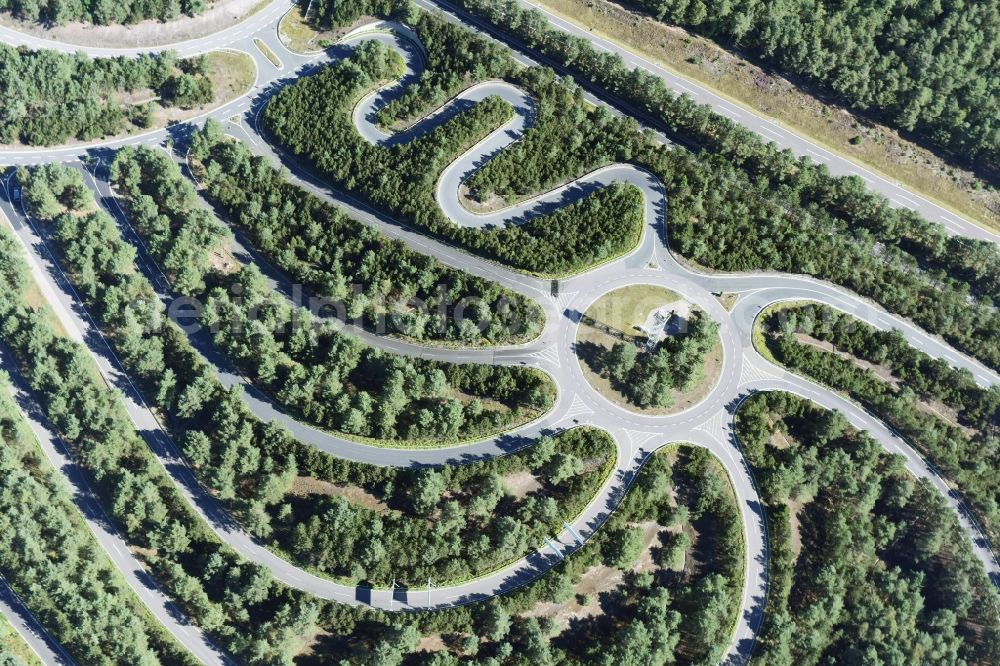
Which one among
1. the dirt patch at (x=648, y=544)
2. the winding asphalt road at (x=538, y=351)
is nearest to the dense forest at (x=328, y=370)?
the winding asphalt road at (x=538, y=351)

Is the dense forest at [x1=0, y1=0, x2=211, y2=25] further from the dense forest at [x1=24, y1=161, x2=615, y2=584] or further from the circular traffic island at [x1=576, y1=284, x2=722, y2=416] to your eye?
the circular traffic island at [x1=576, y1=284, x2=722, y2=416]

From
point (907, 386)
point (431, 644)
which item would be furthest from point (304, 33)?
point (907, 386)

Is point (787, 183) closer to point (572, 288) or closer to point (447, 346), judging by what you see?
point (572, 288)

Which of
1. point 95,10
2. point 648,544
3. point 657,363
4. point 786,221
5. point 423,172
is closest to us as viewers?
A: point 648,544

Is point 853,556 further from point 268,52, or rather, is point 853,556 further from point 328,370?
point 268,52

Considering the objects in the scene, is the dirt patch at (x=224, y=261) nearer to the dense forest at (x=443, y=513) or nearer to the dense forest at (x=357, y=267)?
the dense forest at (x=357, y=267)

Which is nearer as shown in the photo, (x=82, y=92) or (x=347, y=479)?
(x=347, y=479)

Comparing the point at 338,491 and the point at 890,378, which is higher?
the point at 890,378

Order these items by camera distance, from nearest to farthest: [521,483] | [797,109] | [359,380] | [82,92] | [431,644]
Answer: [431,644], [521,483], [359,380], [82,92], [797,109]
